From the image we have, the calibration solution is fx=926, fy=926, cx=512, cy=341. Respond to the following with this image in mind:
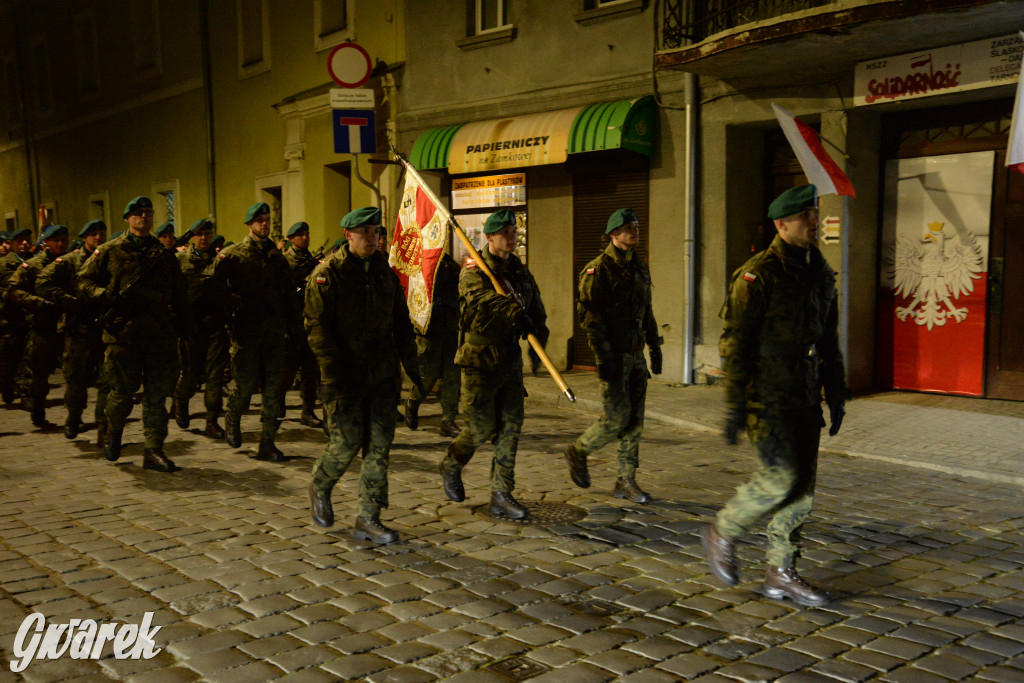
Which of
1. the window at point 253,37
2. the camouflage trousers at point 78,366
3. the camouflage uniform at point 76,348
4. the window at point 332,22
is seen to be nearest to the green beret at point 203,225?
the camouflage uniform at point 76,348

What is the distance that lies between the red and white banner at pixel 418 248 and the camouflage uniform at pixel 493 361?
78.1 inches

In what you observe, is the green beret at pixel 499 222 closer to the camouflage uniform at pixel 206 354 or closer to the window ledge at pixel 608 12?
the camouflage uniform at pixel 206 354

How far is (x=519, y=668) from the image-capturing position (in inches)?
146

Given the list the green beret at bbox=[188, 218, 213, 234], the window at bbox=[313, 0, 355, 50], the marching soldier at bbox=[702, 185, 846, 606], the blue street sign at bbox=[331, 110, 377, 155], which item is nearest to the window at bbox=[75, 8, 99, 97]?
the window at bbox=[313, 0, 355, 50]

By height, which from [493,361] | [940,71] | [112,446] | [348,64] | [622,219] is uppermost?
[348,64]

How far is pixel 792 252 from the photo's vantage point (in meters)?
4.43

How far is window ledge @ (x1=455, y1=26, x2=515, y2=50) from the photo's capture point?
48.4ft

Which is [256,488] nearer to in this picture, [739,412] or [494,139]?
[739,412]

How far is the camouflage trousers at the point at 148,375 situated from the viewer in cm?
741

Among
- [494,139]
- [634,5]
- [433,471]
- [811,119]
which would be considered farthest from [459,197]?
[433,471]

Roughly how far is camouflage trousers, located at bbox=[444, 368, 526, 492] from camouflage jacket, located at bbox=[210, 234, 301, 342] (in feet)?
9.69

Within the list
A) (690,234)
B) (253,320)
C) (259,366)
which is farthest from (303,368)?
(690,234)

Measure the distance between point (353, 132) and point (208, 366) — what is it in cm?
504

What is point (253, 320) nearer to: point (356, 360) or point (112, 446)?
point (112, 446)
